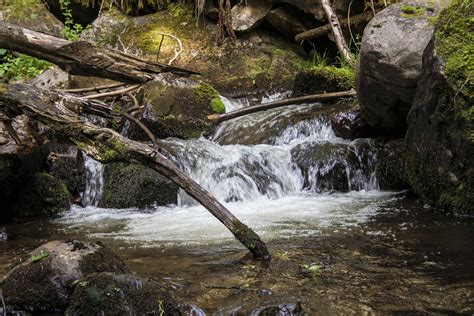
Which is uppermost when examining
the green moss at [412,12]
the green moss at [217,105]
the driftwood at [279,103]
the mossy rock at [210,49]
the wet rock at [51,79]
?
the mossy rock at [210,49]

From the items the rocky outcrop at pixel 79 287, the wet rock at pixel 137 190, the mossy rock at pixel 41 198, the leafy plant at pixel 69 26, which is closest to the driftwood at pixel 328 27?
the leafy plant at pixel 69 26

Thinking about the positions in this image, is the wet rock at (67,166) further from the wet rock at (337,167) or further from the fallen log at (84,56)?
the wet rock at (337,167)

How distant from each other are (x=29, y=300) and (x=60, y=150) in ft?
16.2

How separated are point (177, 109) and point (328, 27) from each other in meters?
3.82

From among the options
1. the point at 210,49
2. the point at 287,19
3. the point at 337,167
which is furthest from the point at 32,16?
the point at 337,167

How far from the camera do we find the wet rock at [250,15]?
38.2 ft

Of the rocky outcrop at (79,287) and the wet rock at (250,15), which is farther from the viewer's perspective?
the wet rock at (250,15)

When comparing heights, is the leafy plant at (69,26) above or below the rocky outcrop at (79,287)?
above

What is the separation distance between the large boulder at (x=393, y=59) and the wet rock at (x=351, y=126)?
60cm

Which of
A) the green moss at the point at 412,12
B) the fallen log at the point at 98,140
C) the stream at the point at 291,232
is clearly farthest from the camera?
the green moss at the point at 412,12

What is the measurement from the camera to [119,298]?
2.79 m

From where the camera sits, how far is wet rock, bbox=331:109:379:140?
24.7 ft

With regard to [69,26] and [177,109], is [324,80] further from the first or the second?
[69,26]

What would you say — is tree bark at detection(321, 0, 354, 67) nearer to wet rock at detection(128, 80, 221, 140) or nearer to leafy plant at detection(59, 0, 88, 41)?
wet rock at detection(128, 80, 221, 140)
